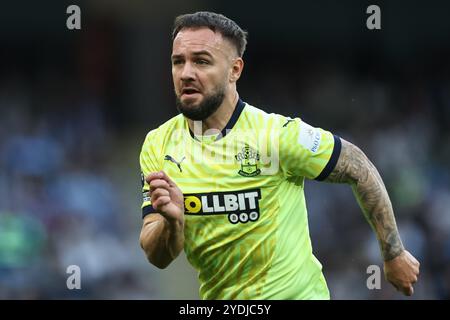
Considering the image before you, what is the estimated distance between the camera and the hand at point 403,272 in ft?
19.8

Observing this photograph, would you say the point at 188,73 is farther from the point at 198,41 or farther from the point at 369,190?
the point at 369,190

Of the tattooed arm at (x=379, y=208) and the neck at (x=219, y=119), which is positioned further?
the neck at (x=219, y=119)

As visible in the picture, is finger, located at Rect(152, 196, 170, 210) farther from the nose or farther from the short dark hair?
the short dark hair

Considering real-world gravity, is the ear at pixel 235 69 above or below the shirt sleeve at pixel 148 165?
above

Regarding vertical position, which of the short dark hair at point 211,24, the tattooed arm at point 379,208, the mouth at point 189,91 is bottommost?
the tattooed arm at point 379,208

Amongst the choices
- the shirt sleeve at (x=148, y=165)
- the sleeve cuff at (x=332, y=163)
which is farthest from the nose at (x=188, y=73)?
the sleeve cuff at (x=332, y=163)

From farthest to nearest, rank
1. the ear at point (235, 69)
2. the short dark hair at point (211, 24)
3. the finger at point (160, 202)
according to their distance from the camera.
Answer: the ear at point (235, 69), the short dark hair at point (211, 24), the finger at point (160, 202)

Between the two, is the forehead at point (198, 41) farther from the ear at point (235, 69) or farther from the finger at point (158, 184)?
the finger at point (158, 184)

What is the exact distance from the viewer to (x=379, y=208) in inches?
241

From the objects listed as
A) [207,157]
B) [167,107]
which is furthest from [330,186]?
[207,157]

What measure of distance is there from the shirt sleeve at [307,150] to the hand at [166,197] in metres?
0.78

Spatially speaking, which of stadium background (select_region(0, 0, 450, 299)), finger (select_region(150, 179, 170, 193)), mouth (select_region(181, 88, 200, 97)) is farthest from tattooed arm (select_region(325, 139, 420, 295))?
stadium background (select_region(0, 0, 450, 299))

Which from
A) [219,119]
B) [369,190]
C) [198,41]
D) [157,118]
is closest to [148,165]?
[219,119]
